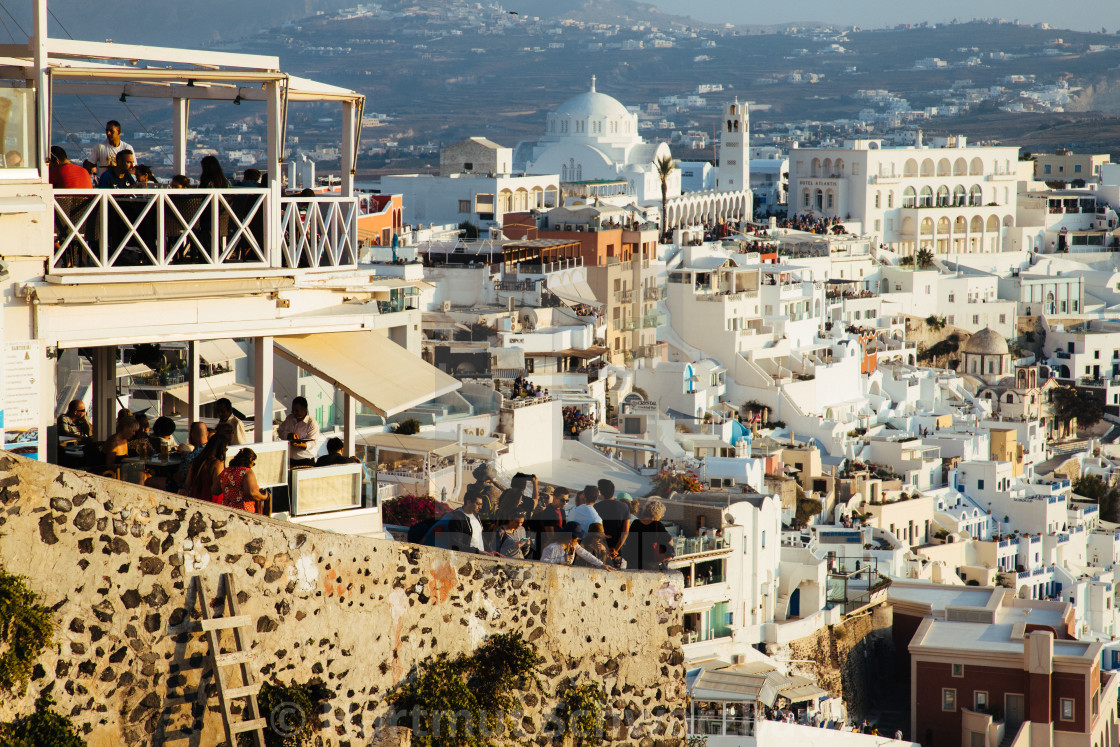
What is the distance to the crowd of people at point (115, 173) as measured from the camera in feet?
22.8

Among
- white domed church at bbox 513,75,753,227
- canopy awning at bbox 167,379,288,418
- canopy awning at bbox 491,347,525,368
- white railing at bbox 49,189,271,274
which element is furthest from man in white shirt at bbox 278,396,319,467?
white domed church at bbox 513,75,753,227

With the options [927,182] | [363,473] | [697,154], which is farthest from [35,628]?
[697,154]

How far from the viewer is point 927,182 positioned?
223 feet

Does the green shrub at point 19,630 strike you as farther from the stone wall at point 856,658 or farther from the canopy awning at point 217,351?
the stone wall at point 856,658

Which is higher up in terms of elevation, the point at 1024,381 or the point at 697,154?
the point at 697,154

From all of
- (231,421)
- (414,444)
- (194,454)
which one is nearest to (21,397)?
(194,454)

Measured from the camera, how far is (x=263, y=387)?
748 centimetres

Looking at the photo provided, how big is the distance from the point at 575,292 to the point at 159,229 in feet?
105

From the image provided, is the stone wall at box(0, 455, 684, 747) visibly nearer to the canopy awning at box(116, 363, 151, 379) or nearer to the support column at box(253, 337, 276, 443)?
the support column at box(253, 337, 276, 443)

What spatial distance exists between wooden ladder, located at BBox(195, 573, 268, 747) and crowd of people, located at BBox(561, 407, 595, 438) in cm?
2026

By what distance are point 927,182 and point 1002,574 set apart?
3863cm

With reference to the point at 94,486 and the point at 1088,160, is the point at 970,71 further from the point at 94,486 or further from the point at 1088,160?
the point at 94,486

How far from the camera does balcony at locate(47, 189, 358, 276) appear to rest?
267 inches

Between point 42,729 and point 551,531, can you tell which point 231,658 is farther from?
point 551,531
